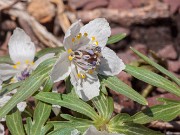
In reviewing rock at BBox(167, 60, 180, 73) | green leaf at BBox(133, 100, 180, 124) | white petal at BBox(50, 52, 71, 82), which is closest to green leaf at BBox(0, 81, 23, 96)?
white petal at BBox(50, 52, 71, 82)

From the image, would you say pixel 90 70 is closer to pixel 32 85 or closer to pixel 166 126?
pixel 32 85

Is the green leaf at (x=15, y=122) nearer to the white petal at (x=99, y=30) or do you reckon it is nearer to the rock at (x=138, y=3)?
the white petal at (x=99, y=30)

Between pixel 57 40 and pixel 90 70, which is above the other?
pixel 90 70

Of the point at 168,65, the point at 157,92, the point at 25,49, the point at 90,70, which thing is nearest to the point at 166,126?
the point at 157,92

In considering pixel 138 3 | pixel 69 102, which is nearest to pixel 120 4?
pixel 138 3

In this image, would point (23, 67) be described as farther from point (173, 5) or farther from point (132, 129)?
point (173, 5)

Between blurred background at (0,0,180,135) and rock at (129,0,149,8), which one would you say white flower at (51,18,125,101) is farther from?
rock at (129,0,149,8)
